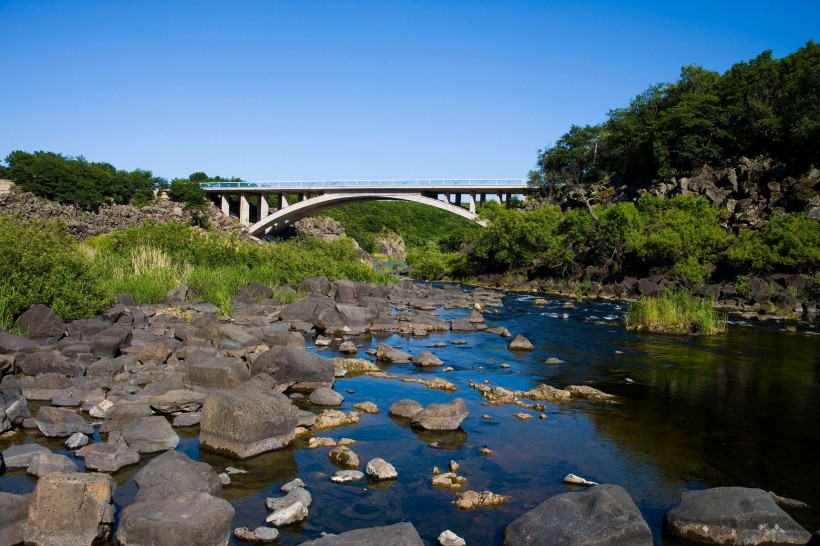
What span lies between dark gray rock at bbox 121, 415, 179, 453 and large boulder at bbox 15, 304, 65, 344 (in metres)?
5.08

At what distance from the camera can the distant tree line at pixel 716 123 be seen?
151 ft

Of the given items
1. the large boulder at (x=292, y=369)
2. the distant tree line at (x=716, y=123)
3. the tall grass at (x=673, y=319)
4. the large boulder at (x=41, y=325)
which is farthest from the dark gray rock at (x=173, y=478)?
the distant tree line at (x=716, y=123)

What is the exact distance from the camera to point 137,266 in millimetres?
20781

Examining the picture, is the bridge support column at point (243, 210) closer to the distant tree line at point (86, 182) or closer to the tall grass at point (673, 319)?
the distant tree line at point (86, 182)

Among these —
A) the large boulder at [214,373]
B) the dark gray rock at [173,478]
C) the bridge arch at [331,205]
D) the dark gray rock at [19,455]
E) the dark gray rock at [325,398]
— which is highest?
the bridge arch at [331,205]

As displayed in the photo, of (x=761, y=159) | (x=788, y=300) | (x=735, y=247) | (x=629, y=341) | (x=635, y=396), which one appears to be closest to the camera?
(x=635, y=396)

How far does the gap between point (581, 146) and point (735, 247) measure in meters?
36.5

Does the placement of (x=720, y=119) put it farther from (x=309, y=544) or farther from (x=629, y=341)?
(x=309, y=544)

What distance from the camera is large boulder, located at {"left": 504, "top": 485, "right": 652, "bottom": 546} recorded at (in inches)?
216

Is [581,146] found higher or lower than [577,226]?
higher

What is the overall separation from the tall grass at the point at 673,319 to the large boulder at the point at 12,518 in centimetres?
1941

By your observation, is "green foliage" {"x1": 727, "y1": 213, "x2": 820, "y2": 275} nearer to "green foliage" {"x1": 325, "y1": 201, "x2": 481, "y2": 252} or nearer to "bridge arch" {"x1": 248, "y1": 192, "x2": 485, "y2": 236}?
"bridge arch" {"x1": 248, "y1": 192, "x2": 485, "y2": 236}

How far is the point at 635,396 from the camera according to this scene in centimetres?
1215

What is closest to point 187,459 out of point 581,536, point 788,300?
point 581,536
